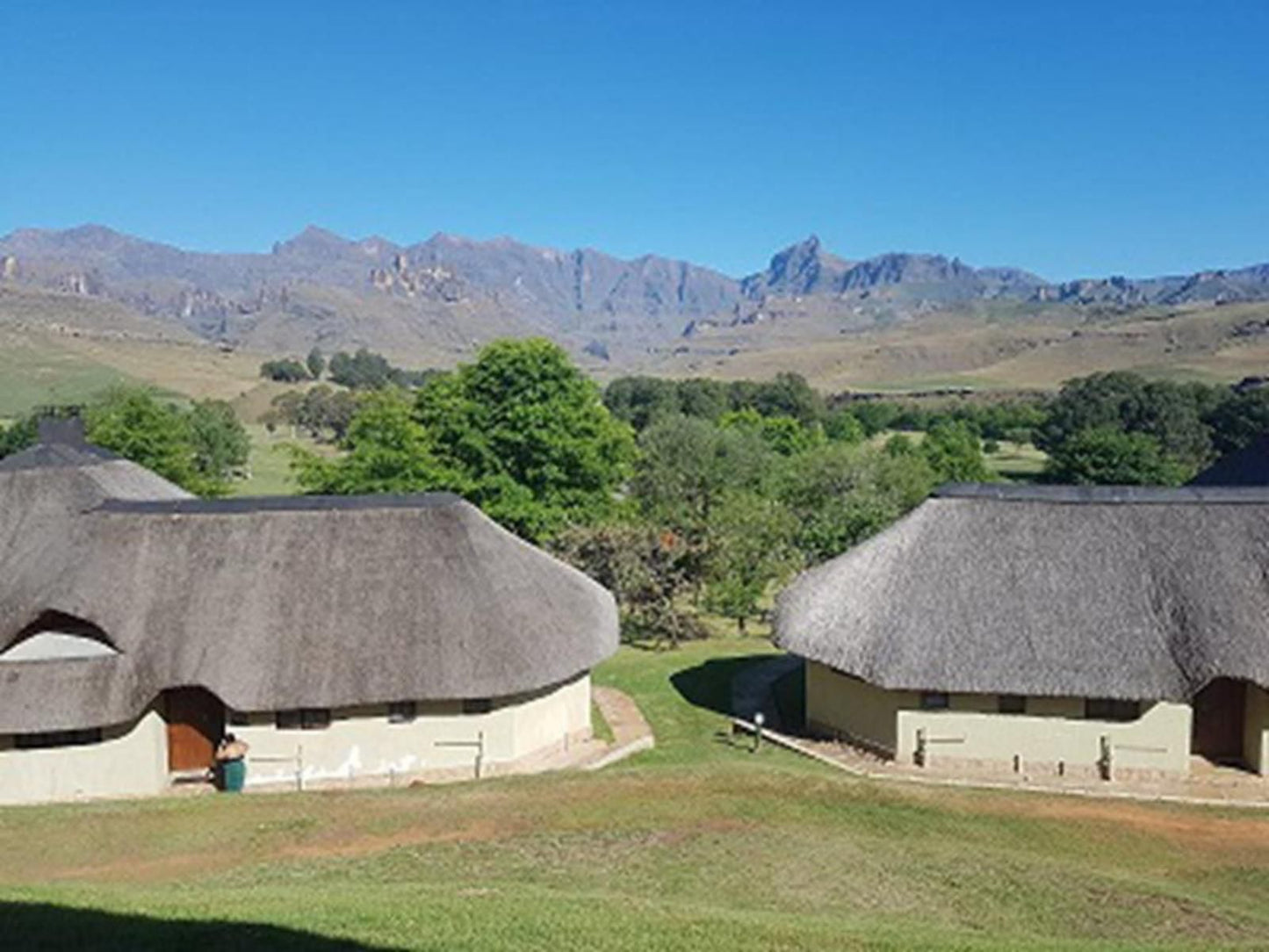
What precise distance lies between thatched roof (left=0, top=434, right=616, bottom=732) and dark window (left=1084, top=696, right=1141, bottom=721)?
1043 cm

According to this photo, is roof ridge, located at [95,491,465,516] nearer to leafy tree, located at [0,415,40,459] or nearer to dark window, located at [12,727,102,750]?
dark window, located at [12,727,102,750]

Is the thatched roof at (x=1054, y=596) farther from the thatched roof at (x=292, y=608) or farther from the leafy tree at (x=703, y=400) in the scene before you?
the leafy tree at (x=703, y=400)

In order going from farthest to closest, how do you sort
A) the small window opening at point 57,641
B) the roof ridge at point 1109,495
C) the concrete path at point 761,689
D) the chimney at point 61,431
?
the chimney at point 61,431
the concrete path at point 761,689
the roof ridge at point 1109,495
the small window opening at point 57,641

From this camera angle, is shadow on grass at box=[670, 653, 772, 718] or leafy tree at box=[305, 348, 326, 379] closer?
shadow on grass at box=[670, 653, 772, 718]

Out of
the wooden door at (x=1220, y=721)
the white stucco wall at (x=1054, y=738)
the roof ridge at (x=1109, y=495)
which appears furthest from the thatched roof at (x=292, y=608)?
the wooden door at (x=1220, y=721)

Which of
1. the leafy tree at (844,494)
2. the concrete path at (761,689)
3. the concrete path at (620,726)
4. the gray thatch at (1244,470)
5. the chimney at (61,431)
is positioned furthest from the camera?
the leafy tree at (844,494)

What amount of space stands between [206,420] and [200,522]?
4826 cm

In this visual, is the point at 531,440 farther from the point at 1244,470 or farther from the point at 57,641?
the point at 1244,470

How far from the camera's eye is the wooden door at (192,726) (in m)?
21.8

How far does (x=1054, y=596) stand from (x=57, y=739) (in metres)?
20.3

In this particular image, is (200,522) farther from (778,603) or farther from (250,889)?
(778,603)

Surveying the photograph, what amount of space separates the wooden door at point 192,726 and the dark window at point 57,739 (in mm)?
1456

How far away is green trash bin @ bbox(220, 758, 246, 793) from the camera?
21.0 m

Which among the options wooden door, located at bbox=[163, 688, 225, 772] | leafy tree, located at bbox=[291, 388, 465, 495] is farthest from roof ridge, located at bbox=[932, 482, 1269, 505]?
leafy tree, located at bbox=[291, 388, 465, 495]
